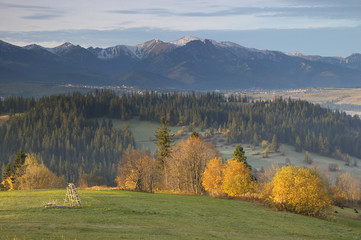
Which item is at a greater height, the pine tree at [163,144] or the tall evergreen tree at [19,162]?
the pine tree at [163,144]

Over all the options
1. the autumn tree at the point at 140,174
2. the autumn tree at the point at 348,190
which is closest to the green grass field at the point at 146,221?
the autumn tree at the point at 140,174

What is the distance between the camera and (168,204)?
2381 inches

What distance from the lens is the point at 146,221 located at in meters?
45.2

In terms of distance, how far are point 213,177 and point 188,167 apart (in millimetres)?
9288

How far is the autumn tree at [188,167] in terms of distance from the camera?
9656 centimetres

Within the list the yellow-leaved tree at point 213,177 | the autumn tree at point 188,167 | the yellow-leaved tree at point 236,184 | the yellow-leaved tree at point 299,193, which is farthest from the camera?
the autumn tree at point 188,167

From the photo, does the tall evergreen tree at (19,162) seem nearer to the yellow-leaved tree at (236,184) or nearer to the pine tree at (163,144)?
the pine tree at (163,144)

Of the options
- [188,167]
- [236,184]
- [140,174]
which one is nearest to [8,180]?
[140,174]

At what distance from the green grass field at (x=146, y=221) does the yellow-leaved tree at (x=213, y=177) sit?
2262 centimetres

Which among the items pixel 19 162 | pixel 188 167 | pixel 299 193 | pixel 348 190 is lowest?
pixel 348 190

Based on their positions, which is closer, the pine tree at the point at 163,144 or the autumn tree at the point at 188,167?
the autumn tree at the point at 188,167

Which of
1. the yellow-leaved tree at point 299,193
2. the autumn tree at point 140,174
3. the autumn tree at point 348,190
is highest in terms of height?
the yellow-leaved tree at point 299,193

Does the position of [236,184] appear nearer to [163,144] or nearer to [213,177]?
[213,177]

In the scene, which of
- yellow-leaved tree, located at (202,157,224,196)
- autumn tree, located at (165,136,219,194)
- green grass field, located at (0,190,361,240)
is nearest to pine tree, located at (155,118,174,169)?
autumn tree, located at (165,136,219,194)
